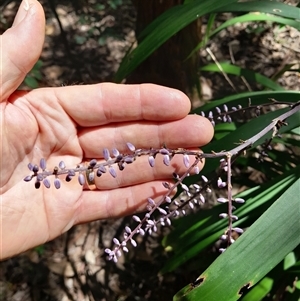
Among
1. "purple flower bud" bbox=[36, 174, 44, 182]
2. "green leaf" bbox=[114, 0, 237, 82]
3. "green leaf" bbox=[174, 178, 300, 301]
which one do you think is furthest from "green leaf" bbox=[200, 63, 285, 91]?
"purple flower bud" bbox=[36, 174, 44, 182]

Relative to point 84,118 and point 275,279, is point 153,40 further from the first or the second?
point 275,279

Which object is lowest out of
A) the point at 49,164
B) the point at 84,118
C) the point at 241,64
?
the point at 241,64

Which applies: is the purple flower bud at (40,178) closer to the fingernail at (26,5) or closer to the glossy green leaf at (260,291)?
the fingernail at (26,5)

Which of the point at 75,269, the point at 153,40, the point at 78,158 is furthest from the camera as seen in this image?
the point at 75,269

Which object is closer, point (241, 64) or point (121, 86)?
point (121, 86)

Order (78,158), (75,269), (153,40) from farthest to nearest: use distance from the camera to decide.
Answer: (75,269) < (78,158) < (153,40)

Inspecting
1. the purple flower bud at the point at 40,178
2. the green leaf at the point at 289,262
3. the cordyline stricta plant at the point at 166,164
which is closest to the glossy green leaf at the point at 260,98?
the cordyline stricta plant at the point at 166,164

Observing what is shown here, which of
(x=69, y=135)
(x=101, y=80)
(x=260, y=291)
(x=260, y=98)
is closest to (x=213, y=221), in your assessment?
(x=260, y=291)

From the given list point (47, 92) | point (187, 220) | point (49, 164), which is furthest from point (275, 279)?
point (47, 92)
